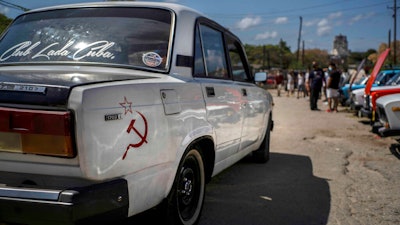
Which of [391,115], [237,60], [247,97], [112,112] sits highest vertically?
[237,60]

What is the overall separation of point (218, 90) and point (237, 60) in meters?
1.41

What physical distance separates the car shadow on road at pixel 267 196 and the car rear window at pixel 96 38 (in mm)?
1633

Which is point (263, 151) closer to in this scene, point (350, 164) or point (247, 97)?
point (350, 164)

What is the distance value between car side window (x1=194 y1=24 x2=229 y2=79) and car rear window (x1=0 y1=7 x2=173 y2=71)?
436 millimetres

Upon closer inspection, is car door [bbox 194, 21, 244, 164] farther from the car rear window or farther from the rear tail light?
the rear tail light

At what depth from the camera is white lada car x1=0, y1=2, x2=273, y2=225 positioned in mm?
2148

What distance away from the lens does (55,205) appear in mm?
2068

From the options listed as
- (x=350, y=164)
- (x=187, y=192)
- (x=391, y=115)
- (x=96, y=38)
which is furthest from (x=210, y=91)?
(x=391, y=115)

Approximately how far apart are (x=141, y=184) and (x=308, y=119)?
35.7ft

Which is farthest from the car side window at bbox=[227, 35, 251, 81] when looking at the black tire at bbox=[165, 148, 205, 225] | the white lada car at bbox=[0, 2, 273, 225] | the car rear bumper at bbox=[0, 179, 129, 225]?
the car rear bumper at bbox=[0, 179, 129, 225]

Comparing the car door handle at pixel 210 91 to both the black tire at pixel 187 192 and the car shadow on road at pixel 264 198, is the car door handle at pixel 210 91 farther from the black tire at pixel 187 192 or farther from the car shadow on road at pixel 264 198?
the car shadow on road at pixel 264 198

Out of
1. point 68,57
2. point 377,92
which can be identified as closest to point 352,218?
point 68,57

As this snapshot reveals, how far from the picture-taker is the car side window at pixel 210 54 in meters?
3.60

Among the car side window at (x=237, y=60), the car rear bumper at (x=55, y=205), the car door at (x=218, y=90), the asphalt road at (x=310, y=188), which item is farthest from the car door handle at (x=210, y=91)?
the car rear bumper at (x=55, y=205)
